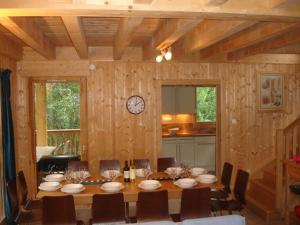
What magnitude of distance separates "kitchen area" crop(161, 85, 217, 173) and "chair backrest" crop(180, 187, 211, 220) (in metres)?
3.84

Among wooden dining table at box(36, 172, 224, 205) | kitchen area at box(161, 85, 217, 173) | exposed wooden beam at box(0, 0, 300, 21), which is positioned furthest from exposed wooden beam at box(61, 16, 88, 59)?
kitchen area at box(161, 85, 217, 173)

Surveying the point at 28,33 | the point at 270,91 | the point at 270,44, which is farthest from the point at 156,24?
the point at 270,91

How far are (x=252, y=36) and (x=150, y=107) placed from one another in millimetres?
2515

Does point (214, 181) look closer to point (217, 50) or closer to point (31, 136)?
point (217, 50)

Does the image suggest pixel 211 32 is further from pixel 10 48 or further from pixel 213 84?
pixel 10 48

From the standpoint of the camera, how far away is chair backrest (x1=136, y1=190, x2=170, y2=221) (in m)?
3.59

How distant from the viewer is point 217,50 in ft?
17.8

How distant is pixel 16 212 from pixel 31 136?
207 centimetres

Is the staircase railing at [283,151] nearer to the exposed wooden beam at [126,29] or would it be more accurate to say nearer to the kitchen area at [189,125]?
the kitchen area at [189,125]

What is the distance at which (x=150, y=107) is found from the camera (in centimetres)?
622

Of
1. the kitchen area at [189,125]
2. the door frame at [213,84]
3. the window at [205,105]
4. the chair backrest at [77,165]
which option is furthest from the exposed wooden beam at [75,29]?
the window at [205,105]

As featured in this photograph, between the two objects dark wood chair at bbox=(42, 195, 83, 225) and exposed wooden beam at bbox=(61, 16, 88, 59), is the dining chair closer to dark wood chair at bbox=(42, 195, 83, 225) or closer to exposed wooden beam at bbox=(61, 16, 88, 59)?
dark wood chair at bbox=(42, 195, 83, 225)

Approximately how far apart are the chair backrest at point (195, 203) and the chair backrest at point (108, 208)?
2.27ft

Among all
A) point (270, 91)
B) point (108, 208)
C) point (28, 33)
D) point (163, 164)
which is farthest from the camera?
point (270, 91)
